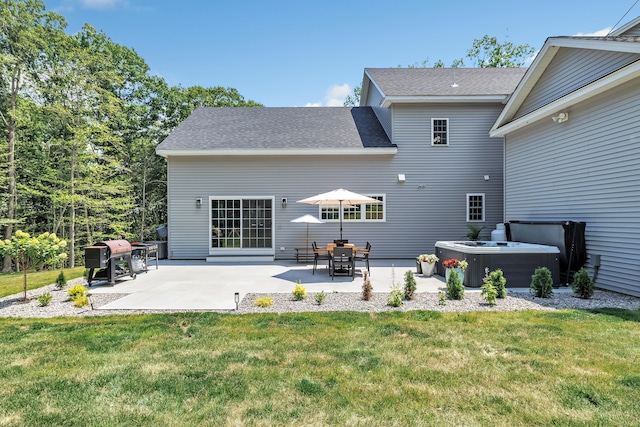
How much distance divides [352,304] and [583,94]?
6229mm

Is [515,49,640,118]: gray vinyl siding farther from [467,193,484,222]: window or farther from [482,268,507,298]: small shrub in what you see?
[482,268,507,298]: small shrub

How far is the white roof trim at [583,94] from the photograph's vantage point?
5668 millimetres

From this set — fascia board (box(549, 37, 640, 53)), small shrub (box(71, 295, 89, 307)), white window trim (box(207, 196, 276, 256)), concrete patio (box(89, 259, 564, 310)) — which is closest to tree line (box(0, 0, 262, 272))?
white window trim (box(207, 196, 276, 256))

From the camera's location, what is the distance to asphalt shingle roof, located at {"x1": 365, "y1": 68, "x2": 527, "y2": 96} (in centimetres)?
1088

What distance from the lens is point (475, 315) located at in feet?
15.3

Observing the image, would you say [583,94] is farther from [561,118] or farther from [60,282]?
[60,282]

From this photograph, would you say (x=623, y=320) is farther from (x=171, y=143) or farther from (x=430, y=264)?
(x=171, y=143)

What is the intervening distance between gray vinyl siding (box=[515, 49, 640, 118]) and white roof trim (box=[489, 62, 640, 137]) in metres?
0.51

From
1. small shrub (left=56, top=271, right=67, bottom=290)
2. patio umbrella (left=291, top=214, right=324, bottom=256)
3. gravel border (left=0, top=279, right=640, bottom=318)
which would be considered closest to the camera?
gravel border (left=0, top=279, right=640, bottom=318)

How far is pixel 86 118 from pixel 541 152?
15.2 meters

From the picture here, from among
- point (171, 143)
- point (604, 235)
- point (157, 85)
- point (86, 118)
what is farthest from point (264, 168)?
point (157, 85)

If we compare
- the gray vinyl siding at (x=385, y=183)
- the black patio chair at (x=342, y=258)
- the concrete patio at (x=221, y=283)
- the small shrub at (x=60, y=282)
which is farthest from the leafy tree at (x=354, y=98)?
the small shrub at (x=60, y=282)

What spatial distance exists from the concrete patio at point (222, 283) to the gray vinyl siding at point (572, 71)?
185 inches

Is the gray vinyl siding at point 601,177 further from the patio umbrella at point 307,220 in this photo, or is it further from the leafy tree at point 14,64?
the leafy tree at point 14,64
